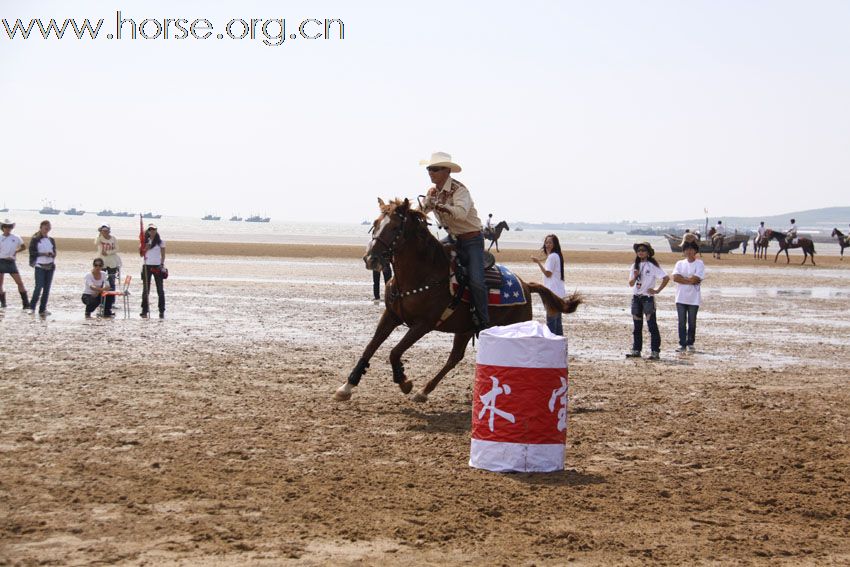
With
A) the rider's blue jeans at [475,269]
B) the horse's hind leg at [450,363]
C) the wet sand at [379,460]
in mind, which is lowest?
the wet sand at [379,460]

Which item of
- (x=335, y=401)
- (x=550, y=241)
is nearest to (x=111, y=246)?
(x=550, y=241)

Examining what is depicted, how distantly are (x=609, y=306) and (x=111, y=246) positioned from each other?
1260 cm

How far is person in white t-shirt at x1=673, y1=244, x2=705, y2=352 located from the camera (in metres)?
17.2

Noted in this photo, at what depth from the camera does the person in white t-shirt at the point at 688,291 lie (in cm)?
1723

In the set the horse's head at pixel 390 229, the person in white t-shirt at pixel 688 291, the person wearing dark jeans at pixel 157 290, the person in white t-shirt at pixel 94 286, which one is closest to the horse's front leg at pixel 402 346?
the horse's head at pixel 390 229

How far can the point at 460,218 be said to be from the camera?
431 inches

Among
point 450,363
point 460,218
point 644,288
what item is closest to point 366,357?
point 450,363

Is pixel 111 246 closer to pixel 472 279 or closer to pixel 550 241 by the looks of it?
pixel 550 241

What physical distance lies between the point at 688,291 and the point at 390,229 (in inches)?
328

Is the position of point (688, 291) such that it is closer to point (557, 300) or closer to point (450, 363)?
point (557, 300)

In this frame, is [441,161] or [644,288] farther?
[644,288]

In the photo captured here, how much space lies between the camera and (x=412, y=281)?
36.1 feet

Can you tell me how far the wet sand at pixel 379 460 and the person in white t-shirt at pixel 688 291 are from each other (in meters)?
0.48

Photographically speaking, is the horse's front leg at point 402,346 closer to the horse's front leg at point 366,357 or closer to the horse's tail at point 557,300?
the horse's front leg at point 366,357
